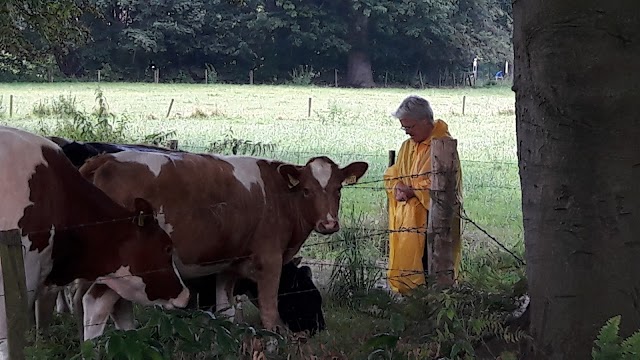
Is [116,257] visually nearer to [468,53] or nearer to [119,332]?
[119,332]

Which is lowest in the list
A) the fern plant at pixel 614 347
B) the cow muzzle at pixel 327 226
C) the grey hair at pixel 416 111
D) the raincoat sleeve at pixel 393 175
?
the fern plant at pixel 614 347

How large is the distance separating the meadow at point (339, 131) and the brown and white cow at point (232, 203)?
688 mm

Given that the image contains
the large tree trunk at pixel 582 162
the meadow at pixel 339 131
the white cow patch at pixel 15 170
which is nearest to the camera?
the large tree trunk at pixel 582 162

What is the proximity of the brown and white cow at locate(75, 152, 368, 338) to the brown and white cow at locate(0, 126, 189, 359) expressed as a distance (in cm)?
45

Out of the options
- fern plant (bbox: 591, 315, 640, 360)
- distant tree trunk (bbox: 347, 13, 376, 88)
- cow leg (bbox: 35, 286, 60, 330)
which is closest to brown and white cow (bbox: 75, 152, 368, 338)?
cow leg (bbox: 35, 286, 60, 330)

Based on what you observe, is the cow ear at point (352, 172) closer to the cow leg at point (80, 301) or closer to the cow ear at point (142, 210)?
the cow ear at point (142, 210)

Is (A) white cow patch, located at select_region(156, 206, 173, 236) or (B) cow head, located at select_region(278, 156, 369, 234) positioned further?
(B) cow head, located at select_region(278, 156, 369, 234)

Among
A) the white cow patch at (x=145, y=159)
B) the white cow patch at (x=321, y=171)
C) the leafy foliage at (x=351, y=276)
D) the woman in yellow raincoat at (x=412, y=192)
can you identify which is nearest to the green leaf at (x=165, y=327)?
the white cow patch at (x=145, y=159)

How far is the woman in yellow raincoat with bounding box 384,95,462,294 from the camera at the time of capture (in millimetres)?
6488

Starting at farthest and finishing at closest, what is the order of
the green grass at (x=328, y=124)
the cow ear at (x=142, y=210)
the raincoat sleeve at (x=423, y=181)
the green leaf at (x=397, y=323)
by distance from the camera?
1. the green grass at (x=328, y=124)
2. the raincoat sleeve at (x=423, y=181)
3. the cow ear at (x=142, y=210)
4. the green leaf at (x=397, y=323)

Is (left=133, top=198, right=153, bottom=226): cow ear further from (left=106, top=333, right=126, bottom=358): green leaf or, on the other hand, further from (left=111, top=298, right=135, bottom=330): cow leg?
(left=106, top=333, right=126, bottom=358): green leaf

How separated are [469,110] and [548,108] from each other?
86.4 feet

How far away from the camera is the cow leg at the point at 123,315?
5.38m

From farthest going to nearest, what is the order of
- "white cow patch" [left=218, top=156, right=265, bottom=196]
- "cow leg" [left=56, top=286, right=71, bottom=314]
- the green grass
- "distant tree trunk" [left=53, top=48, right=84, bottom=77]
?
"distant tree trunk" [left=53, top=48, right=84, bottom=77] < the green grass < "cow leg" [left=56, top=286, right=71, bottom=314] < "white cow patch" [left=218, top=156, right=265, bottom=196]
